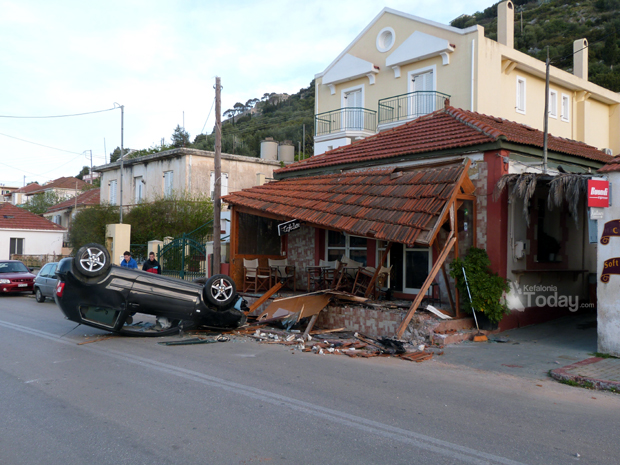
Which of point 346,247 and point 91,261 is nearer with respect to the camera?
point 91,261

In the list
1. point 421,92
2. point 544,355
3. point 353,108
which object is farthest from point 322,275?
point 353,108

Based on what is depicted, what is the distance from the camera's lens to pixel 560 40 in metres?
54.1

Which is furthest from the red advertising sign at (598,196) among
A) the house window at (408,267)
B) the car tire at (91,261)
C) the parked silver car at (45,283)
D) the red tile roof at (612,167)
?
the parked silver car at (45,283)

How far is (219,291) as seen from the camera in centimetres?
1052

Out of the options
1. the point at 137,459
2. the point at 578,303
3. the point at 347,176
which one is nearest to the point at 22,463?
the point at 137,459

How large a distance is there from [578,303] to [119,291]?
1149cm

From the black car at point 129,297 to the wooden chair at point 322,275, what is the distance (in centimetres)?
352

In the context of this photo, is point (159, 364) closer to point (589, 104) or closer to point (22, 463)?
→ point (22, 463)

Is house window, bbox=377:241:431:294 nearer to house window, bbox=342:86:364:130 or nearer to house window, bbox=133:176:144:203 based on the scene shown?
house window, bbox=342:86:364:130

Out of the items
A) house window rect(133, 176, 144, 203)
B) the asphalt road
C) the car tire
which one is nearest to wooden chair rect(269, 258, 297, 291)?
the car tire

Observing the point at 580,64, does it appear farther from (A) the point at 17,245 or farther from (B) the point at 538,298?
(A) the point at 17,245

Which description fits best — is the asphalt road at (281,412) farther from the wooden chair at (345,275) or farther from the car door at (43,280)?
the car door at (43,280)

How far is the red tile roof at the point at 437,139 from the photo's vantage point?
11727 millimetres

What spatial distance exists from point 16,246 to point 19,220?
1966mm
